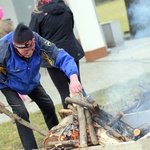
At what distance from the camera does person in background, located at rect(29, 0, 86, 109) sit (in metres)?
5.58

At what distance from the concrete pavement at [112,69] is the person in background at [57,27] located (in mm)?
1832

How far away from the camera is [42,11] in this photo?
558 cm

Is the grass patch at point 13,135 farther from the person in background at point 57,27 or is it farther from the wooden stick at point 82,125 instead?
the wooden stick at point 82,125

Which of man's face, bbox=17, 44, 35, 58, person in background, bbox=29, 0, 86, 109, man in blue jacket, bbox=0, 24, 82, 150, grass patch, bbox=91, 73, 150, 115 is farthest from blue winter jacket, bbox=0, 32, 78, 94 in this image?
grass patch, bbox=91, 73, 150, 115

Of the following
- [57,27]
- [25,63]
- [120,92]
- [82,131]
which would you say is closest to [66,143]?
[82,131]

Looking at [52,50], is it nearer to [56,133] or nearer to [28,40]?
[28,40]

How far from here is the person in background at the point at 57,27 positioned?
5.58m

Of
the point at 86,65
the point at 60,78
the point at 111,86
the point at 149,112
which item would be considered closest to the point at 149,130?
the point at 149,112

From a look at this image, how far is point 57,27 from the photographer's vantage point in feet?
18.7

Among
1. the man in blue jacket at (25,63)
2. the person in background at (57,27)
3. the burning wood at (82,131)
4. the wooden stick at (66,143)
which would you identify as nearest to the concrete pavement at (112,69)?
the person in background at (57,27)

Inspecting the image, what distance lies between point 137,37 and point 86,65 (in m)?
3.22

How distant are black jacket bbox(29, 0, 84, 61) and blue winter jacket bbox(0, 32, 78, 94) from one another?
115 cm

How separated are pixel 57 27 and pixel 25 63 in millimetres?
1440

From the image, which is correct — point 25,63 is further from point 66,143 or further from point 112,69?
point 112,69
